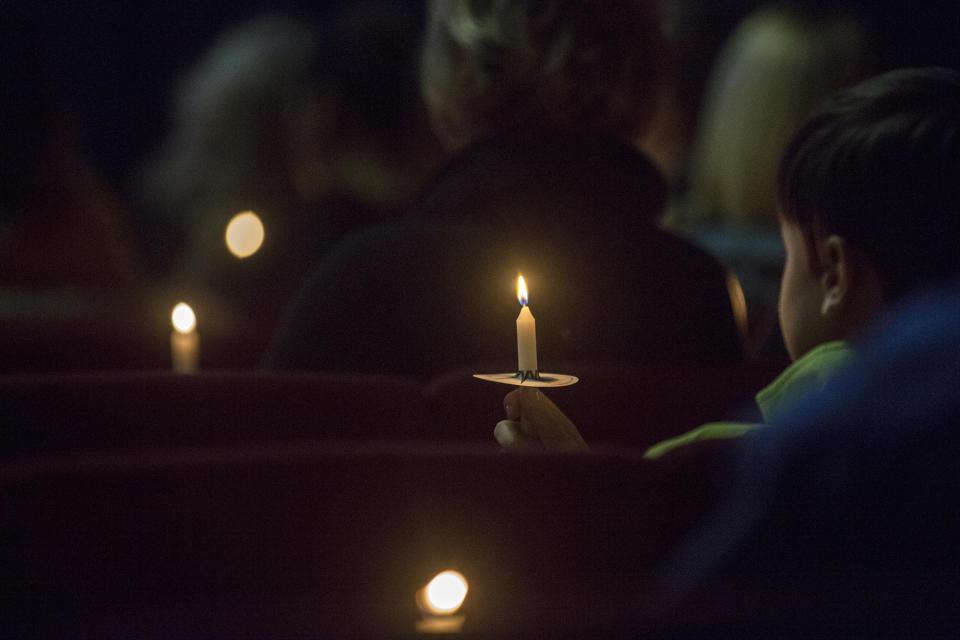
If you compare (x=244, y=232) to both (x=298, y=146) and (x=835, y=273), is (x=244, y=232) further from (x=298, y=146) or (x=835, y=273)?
(x=298, y=146)

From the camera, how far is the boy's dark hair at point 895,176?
3.59 feet

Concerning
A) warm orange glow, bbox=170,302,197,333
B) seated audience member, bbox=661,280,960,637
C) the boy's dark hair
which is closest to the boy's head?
the boy's dark hair

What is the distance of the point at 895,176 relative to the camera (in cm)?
112

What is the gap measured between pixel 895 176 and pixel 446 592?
63 centimetres

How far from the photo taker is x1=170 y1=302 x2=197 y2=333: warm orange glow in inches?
59.0

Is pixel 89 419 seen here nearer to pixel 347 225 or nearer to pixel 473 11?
pixel 473 11

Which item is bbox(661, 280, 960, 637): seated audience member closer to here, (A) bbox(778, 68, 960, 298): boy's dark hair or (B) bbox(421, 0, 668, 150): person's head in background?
(A) bbox(778, 68, 960, 298): boy's dark hair

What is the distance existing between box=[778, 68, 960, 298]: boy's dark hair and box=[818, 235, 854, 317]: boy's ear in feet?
0.03

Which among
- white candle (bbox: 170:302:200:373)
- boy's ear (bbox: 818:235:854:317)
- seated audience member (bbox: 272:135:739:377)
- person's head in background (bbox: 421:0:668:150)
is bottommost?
boy's ear (bbox: 818:235:854:317)

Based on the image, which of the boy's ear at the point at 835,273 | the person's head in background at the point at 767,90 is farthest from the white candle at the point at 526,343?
the person's head in background at the point at 767,90

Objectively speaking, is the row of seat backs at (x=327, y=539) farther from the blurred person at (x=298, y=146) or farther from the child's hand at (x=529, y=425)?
the blurred person at (x=298, y=146)

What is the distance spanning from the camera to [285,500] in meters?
0.78

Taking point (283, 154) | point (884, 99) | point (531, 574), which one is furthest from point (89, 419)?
point (283, 154)

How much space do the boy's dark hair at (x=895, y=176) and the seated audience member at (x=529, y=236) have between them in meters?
0.45
